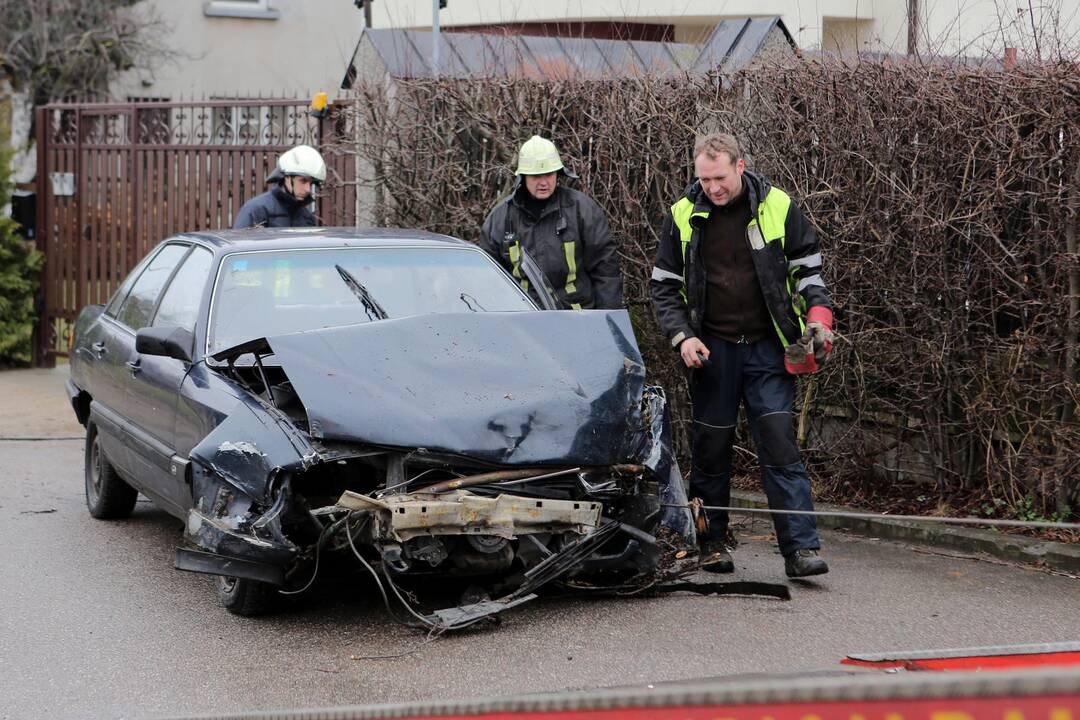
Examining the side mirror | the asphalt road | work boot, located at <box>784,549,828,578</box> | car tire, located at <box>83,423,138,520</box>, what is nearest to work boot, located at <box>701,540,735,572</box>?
the asphalt road

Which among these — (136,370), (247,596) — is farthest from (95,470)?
(247,596)

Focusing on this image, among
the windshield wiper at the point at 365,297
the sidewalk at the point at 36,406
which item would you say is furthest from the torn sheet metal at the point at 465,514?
the sidewalk at the point at 36,406

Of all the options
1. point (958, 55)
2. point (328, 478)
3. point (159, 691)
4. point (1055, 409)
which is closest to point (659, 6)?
point (958, 55)

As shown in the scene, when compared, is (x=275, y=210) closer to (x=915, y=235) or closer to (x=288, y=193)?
(x=288, y=193)

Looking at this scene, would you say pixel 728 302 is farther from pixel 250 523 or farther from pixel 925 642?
pixel 250 523

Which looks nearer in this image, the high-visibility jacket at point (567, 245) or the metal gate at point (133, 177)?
the high-visibility jacket at point (567, 245)

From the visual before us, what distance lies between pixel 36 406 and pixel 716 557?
740cm

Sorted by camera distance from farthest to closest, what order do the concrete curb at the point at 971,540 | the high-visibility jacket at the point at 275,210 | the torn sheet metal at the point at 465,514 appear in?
the high-visibility jacket at the point at 275,210 → the concrete curb at the point at 971,540 → the torn sheet metal at the point at 465,514

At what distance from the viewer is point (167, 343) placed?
5828 millimetres

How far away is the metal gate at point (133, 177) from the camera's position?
1234cm

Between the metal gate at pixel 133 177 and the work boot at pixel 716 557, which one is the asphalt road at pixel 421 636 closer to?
the work boot at pixel 716 557

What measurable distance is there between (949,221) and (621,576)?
2.37m

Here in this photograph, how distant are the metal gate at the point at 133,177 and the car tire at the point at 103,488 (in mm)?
4287

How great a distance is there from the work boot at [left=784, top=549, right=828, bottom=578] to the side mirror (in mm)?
2707
